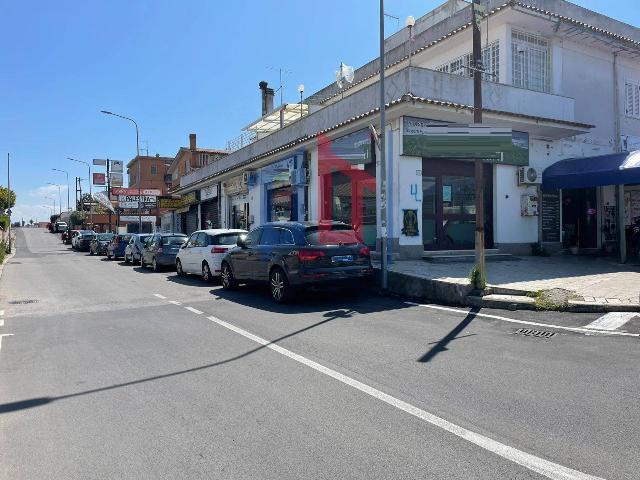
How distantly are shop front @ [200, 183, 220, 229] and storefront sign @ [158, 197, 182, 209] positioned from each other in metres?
3.25

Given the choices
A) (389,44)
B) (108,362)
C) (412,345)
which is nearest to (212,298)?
(108,362)

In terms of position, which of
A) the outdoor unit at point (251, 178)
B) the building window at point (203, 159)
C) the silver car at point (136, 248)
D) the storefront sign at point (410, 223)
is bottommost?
the silver car at point (136, 248)

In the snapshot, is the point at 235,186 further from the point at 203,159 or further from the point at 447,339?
the point at 203,159

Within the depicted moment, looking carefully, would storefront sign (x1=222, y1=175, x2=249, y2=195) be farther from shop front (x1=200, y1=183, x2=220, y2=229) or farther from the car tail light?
the car tail light

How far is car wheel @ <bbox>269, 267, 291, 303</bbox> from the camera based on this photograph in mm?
10023

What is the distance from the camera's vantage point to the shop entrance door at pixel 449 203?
15.4 meters

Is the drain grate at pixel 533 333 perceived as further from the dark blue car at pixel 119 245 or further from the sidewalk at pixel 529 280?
the dark blue car at pixel 119 245

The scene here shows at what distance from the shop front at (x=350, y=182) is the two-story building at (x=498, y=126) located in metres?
0.05

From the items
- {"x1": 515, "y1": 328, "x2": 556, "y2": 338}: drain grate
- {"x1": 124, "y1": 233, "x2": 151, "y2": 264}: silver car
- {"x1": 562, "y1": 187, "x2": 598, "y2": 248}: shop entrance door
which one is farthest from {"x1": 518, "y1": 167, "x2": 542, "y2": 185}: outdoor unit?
{"x1": 124, "y1": 233, "x2": 151, "y2": 264}: silver car

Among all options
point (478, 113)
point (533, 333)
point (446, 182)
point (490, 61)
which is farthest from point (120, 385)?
point (490, 61)

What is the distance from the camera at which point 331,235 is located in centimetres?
1030

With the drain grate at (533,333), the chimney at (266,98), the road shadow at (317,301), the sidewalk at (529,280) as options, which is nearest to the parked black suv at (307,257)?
the road shadow at (317,301)

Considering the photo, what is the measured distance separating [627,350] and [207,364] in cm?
520

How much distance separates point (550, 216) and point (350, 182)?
7383mm
